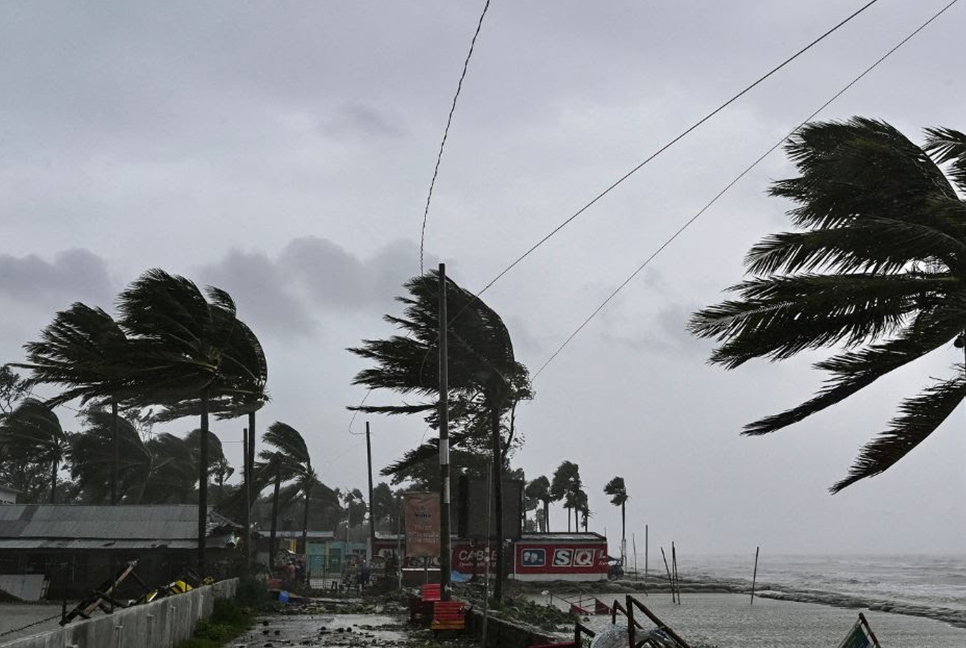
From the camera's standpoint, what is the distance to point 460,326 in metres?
27.9

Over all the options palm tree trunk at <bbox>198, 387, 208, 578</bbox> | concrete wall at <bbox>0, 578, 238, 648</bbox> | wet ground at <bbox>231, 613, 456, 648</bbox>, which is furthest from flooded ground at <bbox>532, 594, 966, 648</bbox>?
palm tree trunk at <bbox>198, 387, 208, 578</bbox>

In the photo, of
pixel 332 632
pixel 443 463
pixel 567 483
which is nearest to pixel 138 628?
pixel 332 632

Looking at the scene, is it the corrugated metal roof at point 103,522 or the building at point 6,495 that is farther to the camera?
the building at point 6,495

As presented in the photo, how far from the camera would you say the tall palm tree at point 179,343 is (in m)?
25.5

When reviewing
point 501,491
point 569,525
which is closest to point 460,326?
point 501,491

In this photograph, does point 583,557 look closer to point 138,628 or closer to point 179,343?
point 179,343

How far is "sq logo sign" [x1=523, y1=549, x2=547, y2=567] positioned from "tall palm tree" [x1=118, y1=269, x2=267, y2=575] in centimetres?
2693

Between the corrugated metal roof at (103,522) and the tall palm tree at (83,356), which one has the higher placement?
the tall palm tree at (83,356)

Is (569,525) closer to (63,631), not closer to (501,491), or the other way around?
(501,491)

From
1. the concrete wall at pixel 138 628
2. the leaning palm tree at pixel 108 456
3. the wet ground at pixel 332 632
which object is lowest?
the wet ground at pixel 332 632

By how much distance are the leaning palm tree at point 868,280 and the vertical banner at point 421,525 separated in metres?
23.6

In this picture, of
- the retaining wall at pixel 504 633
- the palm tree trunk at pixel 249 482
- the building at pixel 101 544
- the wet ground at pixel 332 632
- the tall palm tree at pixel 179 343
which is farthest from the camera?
the building at pixel 101 544

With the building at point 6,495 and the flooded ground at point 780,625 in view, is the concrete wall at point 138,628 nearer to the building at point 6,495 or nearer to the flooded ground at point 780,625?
the flooded ground at point 780,625

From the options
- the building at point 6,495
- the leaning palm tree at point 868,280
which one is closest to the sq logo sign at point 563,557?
the building at point 6,495
